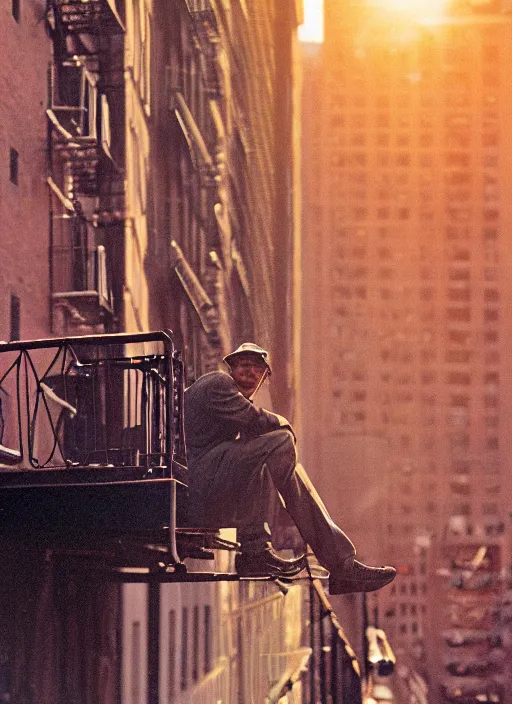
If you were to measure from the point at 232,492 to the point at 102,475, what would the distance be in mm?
1055

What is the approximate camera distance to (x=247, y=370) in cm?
1296

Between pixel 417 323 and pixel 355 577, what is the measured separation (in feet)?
464

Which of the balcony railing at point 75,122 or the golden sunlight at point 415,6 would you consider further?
the golden sunlight at point 415,6

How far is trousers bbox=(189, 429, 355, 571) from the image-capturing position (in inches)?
494

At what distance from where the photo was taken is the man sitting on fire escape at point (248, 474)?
41.2 ft

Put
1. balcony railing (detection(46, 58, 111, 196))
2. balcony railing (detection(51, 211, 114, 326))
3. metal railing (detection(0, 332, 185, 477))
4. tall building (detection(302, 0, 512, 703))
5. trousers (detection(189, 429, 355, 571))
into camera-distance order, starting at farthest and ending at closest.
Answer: tall building (detection(302, 0, 512, 703)) → balcony railing (detection(51, 211, 114, 326)) → balcony railing (detection(46, 58, 111, 196)) → trousers (detection(189, 429, 355, 571)) → metal railing (detection(0, 332, 185, 477))

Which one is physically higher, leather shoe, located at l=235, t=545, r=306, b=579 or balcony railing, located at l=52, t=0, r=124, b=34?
balcony railing, located at l=52, t=0, r=124, b=34

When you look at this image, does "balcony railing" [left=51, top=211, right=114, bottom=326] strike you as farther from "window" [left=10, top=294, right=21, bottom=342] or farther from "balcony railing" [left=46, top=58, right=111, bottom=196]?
"window" [left=10, top=294, right=21, bottom=342]

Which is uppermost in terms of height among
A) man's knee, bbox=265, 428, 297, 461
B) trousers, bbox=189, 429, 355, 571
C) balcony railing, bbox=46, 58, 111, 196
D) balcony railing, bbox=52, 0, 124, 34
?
balcony railing, bbox=52, 0, 124, 34

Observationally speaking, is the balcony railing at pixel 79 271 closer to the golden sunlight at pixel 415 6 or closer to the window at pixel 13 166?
the window at pixel 13 166

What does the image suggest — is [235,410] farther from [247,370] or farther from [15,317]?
[15,317]

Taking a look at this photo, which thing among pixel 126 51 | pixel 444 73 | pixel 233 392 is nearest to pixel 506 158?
pixel 444 73

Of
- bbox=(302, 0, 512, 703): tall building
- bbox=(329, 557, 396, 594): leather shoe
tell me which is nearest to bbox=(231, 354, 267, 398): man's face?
bbox=(329, 557, 396, 594): leather shoe

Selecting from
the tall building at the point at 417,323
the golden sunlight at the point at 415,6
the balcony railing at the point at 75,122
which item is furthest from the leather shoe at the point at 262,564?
the golden sunlight at the point at 415,6
